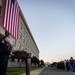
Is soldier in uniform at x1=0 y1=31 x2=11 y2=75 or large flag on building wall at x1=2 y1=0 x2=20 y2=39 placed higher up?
large flag on building wall at x1=2 y1=0 x2=20 y2=39

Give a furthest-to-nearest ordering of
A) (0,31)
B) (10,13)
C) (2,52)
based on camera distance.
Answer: (0,31) → (10,13) → (2,52)

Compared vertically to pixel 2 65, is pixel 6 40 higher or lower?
higher

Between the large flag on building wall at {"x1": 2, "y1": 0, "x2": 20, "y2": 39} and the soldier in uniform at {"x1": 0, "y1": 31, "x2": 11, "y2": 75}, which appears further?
the large flag on building wall at {"x1": 2, "y1": 0, "x2": 20, "y2": 39}

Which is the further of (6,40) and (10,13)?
(10,13)

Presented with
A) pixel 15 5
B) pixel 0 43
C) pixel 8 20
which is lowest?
pixel 0 43

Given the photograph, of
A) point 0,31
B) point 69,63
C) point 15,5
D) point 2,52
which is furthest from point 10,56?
point 0,31

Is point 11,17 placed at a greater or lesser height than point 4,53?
greater

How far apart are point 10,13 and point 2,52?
418 inches

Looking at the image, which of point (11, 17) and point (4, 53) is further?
point (11, 17)

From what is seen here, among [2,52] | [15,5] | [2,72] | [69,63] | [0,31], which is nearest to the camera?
[2,72]

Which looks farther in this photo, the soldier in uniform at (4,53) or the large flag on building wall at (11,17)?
the large flag on building wall at (11,17)

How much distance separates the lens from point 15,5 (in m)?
15.1

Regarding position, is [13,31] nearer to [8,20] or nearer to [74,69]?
[8,20]

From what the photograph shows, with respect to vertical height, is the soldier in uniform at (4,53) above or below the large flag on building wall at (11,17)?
below
